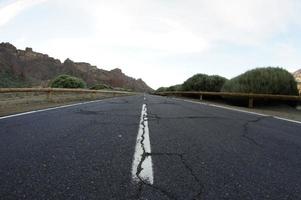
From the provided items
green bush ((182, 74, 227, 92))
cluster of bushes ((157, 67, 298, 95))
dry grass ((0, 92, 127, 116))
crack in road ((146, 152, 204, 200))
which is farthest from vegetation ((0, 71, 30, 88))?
crack in road ((146, 152, 204, 200))

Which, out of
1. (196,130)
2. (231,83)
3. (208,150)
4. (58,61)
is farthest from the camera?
(58,61)

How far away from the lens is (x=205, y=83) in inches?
1064

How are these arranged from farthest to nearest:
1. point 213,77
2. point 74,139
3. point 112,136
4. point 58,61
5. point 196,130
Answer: point 58,61
point 213,77
point 196,130
point 112,136
point 74,139

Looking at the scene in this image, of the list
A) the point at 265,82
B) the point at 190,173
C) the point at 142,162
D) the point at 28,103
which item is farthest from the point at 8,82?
the point at 190,173

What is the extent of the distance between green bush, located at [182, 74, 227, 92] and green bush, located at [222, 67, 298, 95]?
8.30 meters

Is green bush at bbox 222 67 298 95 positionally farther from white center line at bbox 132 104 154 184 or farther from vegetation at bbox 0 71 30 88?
vegetation at bbox 0 71 30 88

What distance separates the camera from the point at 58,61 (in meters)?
174

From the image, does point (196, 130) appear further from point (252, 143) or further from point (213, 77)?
point (213, 77)

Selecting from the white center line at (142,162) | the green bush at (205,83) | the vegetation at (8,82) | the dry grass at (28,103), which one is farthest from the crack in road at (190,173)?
the vegetation at (8,82)

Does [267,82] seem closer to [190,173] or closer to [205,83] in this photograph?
[205,83]

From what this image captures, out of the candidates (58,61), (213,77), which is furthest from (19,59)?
(213,77)

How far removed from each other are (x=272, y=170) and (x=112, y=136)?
8.94 ft

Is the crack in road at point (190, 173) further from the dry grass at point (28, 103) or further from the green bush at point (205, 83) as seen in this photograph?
the green bush at point (205, 83)

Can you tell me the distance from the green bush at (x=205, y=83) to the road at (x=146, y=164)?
800 inches
